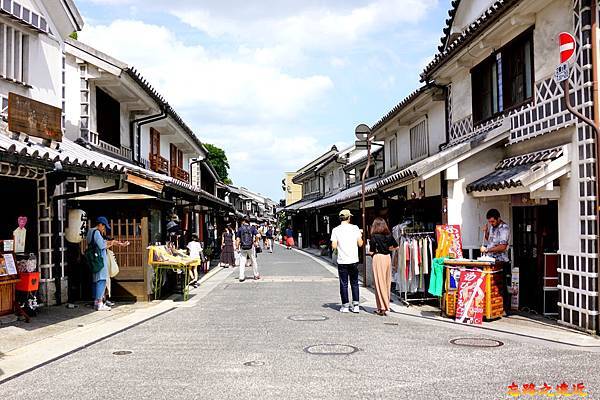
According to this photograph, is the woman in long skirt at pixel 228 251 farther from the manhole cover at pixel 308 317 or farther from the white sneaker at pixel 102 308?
the manhole cover at pixel 308 317

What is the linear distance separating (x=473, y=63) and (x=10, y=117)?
945 centimetres

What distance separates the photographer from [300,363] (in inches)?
292

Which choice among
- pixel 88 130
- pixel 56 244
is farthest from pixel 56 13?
pixel 56 244

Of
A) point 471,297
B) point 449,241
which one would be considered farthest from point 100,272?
point 471,297

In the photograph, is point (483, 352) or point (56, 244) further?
point (56, 244)

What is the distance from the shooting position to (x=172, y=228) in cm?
1644

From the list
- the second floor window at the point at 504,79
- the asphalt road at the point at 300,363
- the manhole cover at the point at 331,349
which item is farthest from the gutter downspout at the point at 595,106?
the manhole cover at the point at 331,349

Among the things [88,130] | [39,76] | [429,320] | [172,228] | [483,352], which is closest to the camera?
[483,352]

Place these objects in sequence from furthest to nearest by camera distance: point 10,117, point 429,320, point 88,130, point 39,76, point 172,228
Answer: point 172,228 < point 88,130 < point 39,76 < point 429,320 < point 10,117

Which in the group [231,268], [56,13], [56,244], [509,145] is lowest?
[231,268]

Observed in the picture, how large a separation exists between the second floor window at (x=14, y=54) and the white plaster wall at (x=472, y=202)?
880 centimetres

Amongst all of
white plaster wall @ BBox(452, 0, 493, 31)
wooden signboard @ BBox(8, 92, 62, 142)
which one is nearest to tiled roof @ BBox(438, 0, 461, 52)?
white plaster wall @ BBox(452, 0, 493, 31)

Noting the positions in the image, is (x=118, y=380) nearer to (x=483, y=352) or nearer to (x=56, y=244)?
(x=483, y=352)

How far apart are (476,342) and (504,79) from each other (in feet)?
18.8
